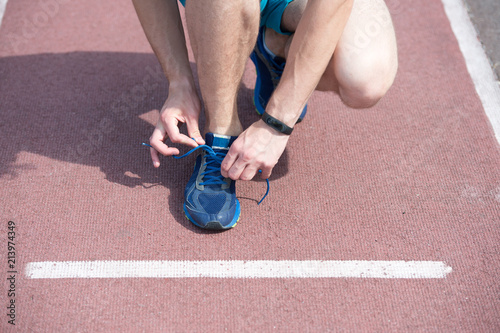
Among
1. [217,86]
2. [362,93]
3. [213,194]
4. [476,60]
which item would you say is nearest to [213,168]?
[213,194]

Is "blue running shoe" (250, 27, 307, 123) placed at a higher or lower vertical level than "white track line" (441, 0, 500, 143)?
lower

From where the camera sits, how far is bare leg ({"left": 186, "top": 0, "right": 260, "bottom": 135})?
155 cm

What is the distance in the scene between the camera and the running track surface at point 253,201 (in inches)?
61.7

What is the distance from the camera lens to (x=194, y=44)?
1.70 metres

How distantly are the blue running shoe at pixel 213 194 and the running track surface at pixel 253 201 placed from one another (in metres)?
0.07

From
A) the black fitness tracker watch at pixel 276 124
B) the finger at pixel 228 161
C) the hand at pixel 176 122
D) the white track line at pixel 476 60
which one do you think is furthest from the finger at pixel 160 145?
the white track line at pixel 476 60

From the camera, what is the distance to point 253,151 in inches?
61.9

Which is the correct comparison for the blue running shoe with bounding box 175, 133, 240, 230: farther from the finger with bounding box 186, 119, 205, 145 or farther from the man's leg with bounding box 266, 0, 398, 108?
the man's leg with bounding box 266, 0, 398, 108

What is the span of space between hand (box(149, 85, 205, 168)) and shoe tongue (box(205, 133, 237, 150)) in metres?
0.04

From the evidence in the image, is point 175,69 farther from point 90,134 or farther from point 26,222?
point 26,222

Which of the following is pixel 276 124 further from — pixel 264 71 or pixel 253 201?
pixel 264 71

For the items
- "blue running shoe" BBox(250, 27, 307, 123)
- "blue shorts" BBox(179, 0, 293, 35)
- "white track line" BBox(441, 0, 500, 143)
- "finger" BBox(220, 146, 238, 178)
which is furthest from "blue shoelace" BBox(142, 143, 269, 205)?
"white track line" BBox(441, 0, 500, 143)

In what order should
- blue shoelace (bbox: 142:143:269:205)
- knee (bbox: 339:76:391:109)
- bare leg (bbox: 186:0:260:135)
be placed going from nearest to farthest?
bare leg (bbox: 186:0:260:135) → knee (bbox: 339:76:391:109) → blue shoelace (bbox: 142:143:269:205)

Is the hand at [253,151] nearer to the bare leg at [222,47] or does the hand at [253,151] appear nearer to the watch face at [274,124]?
the watch face at [274,124]
